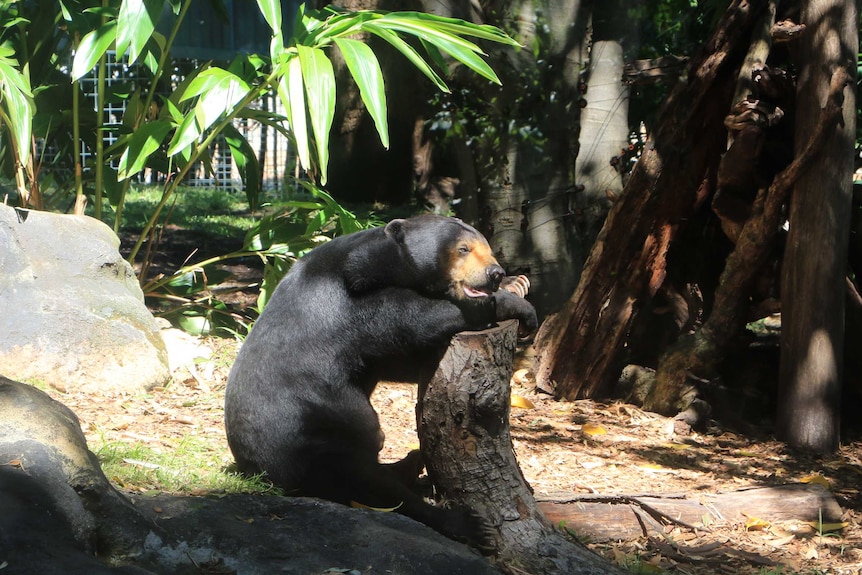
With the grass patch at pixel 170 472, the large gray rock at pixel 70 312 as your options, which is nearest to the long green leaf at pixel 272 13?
the large gray rock at pixel 70 312

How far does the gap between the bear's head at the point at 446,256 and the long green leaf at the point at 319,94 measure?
1.18 meters

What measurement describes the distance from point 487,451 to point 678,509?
1.44m

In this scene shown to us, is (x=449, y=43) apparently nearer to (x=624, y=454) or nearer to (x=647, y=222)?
(x=647, y=222)

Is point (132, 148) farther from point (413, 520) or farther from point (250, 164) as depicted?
point (413, 520)

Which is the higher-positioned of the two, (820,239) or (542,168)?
(542,168)

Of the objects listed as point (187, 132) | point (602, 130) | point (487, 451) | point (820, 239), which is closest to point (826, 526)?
point (820, 239)

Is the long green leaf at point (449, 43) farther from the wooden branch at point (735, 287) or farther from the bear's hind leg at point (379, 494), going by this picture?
the bear's hind leg at point (379, 494)

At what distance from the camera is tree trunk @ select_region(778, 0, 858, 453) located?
5953 millimetres

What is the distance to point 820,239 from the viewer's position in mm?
5992

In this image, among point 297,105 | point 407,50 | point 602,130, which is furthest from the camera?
point 602,130

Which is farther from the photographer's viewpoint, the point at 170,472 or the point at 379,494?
the point at 170,472

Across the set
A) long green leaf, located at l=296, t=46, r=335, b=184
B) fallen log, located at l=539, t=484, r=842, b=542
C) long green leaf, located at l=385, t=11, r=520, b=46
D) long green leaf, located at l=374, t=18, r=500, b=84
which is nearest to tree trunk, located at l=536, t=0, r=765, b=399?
long green leaf, located at l=385, t=11, r=520, b=46

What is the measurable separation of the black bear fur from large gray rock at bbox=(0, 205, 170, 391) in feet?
6.18

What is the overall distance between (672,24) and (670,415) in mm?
4263
